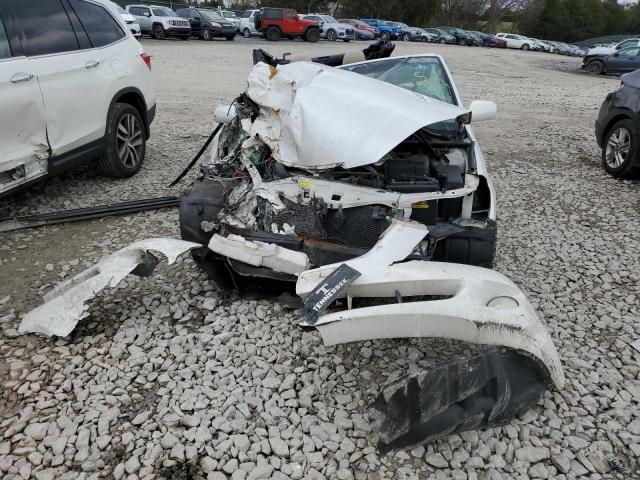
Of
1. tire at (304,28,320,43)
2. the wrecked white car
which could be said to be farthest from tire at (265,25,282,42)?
the wrecked white car

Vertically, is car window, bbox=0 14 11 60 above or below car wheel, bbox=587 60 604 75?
above

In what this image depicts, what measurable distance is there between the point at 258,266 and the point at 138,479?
128 cm

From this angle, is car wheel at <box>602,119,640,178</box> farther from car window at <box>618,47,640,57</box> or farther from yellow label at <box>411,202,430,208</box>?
car window at <box>618,47,640,57</box>

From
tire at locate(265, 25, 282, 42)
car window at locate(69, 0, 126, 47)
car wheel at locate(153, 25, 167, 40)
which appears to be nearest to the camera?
car window at locate(69, 0, 126, 47)

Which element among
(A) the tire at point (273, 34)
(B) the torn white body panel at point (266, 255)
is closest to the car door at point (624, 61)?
(A) the tire at point (273, 34)

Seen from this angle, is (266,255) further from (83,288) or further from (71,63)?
(71,63)

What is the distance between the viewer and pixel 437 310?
242 cm

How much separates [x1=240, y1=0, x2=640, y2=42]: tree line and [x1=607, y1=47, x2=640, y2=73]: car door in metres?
27.1

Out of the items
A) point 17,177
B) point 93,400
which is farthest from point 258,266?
point 17,177

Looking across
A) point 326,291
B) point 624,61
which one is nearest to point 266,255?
point 326,291

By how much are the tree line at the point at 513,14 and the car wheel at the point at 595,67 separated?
26118mm

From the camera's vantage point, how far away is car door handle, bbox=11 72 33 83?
4.06 metres

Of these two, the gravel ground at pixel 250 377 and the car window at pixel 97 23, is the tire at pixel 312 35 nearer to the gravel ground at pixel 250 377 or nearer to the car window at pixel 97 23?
the car window at pixel 97 23

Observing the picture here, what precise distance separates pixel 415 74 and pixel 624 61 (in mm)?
19374
